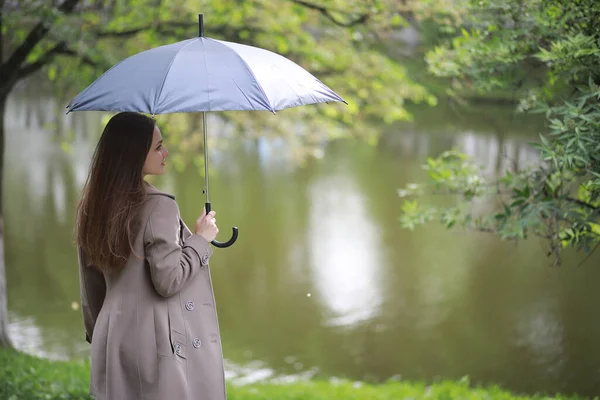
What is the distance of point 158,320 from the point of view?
2461 millimetres

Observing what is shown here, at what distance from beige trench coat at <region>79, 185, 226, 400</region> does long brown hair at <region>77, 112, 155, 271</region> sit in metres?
0.04

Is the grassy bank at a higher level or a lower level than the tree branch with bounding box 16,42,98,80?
lower

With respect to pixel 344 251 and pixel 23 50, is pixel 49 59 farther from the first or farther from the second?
pixel 344 251

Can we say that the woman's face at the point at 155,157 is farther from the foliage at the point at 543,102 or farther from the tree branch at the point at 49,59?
the tree branch at the point at 49,59

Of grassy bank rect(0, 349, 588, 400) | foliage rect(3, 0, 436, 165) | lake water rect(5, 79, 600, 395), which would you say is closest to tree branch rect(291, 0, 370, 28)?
foliage rect(3, 0, 436, 165)

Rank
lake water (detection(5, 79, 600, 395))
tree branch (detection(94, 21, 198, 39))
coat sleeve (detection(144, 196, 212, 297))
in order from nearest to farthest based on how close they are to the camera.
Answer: coat sleeve (detection(144, 196, 212, 297)), tree branch (detection(94, 21, 198, 39)), lake water (detection(5, 79, 600, 395))

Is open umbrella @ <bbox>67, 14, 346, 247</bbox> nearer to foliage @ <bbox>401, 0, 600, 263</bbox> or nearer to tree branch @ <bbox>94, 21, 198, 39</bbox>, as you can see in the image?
foliage @ <bbox>401, 0, 600, 263</bbox>

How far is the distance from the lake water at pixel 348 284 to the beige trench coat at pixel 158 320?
2360 millimetres

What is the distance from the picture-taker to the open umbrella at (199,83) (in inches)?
97.7

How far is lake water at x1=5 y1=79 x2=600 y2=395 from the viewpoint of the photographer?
8945mm

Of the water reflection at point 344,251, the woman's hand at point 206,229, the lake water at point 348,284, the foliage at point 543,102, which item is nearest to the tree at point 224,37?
the lake water at point 348,284

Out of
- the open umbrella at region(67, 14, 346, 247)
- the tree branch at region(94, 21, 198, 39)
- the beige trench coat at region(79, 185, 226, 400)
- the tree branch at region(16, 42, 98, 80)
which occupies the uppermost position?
the tree branch at region(94, 21, 198, 39)

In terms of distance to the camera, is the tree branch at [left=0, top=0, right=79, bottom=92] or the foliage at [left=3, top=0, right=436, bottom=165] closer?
the tree branch at [left=0, top=0, right=79, bottom=92]

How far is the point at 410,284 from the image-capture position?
1184cm
